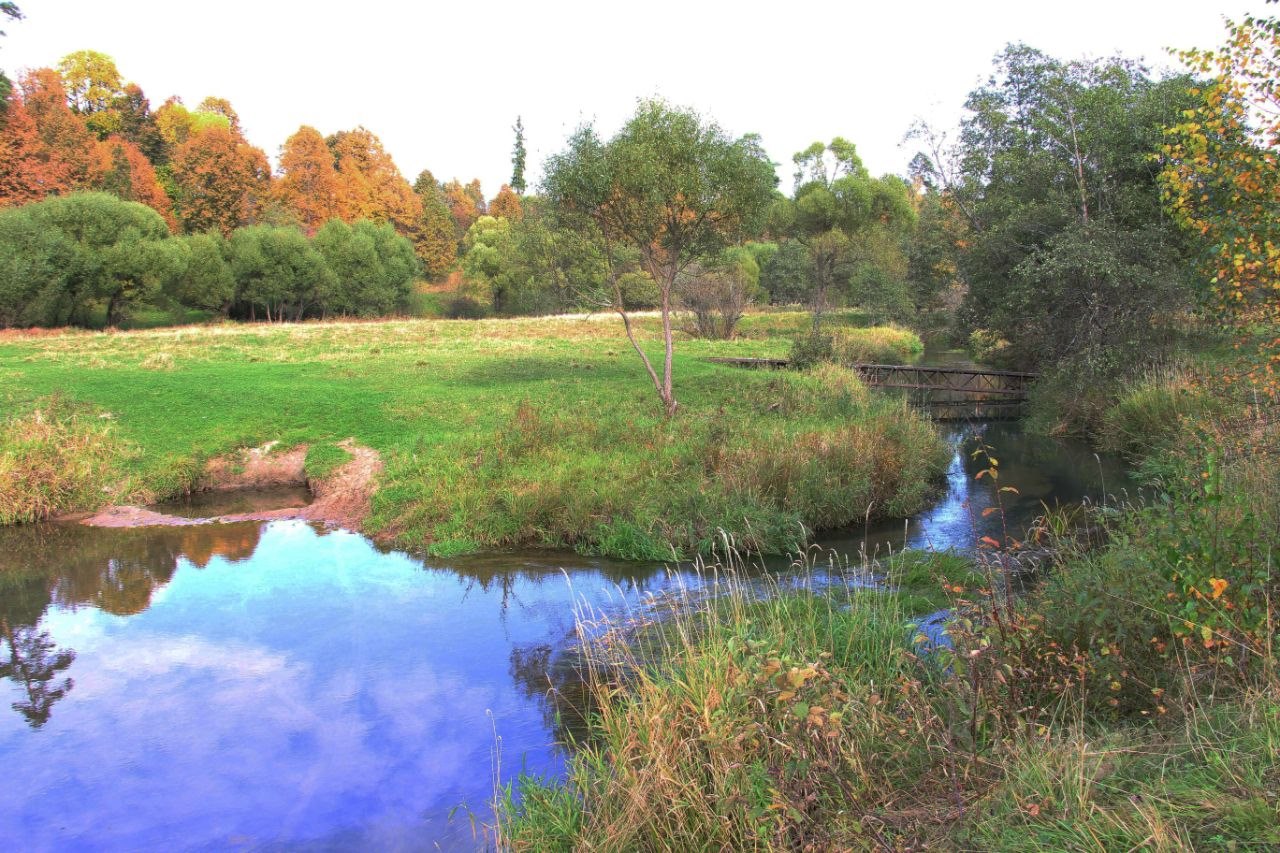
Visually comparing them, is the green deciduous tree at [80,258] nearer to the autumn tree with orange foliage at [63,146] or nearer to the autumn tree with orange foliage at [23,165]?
the autumn tree with orange foliage at [63,146]

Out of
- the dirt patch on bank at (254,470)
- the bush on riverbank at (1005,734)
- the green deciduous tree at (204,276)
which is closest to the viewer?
the bush on riverbank at (1005,734)

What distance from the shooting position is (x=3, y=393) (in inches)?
750

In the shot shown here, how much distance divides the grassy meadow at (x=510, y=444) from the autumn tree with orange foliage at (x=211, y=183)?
1529 inches

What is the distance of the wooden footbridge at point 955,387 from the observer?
27.6 m

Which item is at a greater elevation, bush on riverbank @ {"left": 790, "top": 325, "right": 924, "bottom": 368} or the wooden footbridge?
bush on riverbank @ {"left": 790, "top": 325, "right": 924, "bottom": 368}

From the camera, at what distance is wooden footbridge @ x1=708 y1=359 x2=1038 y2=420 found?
1087 inches

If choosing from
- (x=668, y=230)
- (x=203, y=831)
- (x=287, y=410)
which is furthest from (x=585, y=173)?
(x=203, y=831)

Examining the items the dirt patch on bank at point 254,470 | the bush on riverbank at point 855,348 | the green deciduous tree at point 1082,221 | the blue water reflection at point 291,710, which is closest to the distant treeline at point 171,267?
the dirt patch on bank at point 254,470

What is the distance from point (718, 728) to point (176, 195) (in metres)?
72.5

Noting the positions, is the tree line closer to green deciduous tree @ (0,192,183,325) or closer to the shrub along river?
green deciduous tree @ (0,192,183,325)

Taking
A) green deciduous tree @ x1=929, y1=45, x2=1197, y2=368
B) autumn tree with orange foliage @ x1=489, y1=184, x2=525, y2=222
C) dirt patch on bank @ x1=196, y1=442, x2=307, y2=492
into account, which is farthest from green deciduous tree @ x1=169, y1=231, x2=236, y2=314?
green deciduous tree @ x1=929, y1=45, x2=1197, y2=368

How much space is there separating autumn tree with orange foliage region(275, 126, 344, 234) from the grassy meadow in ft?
154

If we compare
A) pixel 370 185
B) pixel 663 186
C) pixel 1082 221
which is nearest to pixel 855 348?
pixel 1082 221

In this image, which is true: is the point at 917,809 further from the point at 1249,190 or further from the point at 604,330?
the point at 604,330
